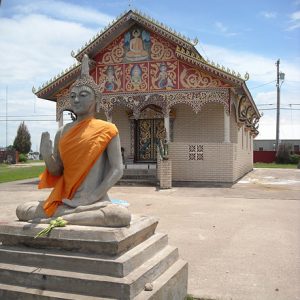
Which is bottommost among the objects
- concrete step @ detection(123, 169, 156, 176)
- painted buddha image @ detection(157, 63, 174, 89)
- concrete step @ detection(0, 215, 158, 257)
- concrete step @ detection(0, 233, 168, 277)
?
concrete step @ detection(123, 169, 156, 176)

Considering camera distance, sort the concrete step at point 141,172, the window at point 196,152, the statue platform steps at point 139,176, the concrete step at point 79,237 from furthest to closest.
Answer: the concrete step at point 141,172 < the window at point 196,152 < the statue platform steps at point 139,176 < the concrete step at point 79,237

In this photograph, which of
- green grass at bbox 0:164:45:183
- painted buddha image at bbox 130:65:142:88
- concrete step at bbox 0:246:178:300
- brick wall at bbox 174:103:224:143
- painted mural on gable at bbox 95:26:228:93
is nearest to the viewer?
concrete step at bbox 0:246:178:300

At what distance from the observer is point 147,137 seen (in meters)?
21.5

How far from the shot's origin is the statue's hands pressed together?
4039 millimetres

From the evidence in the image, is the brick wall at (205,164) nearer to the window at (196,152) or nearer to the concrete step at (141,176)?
the window at (196,152)

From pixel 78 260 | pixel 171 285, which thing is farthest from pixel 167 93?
pixel 78 260

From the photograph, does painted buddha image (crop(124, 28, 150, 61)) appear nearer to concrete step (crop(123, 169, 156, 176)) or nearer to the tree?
concrete step (crop(123, 169, 156, 176))

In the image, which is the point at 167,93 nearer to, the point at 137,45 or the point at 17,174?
the point at 137,45

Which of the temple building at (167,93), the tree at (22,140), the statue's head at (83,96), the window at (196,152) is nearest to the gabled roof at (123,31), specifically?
the temple building at (167,93)

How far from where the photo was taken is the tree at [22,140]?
218ft

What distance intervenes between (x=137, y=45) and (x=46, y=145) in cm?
1603

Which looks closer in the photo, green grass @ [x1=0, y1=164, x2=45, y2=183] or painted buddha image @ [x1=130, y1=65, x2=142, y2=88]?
painted buddha image @ [x1=130, y1=65, x2=142, y2=88]

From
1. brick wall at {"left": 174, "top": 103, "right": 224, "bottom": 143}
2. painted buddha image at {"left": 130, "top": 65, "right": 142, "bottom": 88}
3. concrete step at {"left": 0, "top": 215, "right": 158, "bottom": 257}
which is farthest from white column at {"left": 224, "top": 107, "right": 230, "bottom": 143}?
concrete step at {"left": 0, "top": 215, "right": 158, "bottom": 257}

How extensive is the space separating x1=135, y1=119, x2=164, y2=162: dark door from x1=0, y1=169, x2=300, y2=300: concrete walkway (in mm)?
6908
